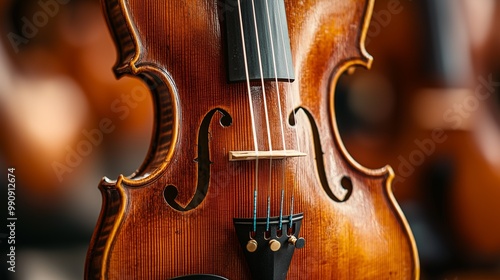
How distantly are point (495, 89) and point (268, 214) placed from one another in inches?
39.9

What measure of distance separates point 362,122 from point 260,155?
32.1 inches

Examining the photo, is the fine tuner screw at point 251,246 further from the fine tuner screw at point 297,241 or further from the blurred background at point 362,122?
the blurred background at point 362,122

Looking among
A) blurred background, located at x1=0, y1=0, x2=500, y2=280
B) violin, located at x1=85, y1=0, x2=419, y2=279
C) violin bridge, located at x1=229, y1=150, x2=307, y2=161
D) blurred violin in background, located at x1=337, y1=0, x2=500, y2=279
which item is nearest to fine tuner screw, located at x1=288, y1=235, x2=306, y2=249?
violin, located at x1=85, y1=0, x2=419, y2=279

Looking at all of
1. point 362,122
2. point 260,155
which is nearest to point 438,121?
point 362,122

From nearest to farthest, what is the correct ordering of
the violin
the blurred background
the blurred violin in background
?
the violin < the blurred background < the blurred violin in background

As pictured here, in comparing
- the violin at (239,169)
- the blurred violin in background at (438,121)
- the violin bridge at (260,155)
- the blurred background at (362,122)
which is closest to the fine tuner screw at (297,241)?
the violin at (239,169)

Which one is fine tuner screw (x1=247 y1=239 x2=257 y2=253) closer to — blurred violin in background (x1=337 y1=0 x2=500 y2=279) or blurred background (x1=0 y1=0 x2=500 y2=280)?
blurred background (x1=0 y1=0 x2=500 y2=280)

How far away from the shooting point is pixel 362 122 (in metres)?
1.71

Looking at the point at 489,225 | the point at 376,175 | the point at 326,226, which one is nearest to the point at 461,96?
the point at 489,225

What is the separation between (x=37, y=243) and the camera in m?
1.41

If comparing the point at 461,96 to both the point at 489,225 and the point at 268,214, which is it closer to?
the point at 489,225

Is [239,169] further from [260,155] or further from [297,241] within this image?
[297,241]

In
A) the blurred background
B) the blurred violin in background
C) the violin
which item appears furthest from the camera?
the blurred violin in background

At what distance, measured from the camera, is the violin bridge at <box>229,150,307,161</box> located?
0.95 metres
